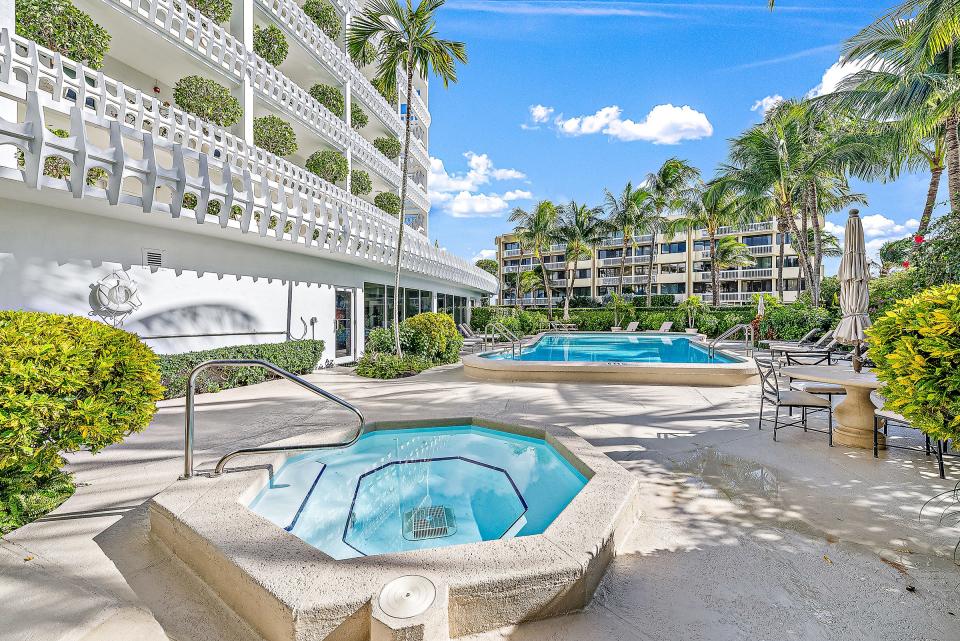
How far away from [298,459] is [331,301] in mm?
9612

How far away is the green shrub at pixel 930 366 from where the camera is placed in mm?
2859

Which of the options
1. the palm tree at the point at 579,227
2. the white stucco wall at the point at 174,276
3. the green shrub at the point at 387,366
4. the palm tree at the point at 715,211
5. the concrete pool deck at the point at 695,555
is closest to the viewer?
the concrete pool deck at the point at 695,555

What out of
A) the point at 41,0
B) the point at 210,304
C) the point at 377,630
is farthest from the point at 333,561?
the point at 41,0

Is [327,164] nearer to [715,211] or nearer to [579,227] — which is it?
[579,227]

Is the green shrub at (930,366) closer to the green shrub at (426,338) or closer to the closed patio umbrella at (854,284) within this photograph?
the closed patio umbrella at (854,284)

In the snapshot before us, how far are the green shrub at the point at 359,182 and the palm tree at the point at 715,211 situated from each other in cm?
1754

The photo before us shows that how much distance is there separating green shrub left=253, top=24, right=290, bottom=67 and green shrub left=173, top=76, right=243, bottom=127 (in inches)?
126

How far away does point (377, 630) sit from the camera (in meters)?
1.86

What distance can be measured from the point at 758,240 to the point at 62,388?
5335 cm

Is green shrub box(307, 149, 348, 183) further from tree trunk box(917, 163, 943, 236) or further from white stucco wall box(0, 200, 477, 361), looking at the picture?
tree trunk box(917, 163, 943, 236)

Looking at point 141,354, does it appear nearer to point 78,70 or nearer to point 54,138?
point 54,138

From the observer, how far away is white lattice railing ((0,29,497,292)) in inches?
226

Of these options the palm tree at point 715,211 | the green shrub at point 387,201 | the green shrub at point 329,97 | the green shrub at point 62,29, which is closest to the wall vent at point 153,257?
the green shrub at point 62,29

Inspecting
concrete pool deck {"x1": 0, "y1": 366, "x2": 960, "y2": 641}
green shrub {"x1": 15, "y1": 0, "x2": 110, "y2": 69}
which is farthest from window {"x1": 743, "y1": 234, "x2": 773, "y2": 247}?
green shrub {"x1": 15, "y1": 0, "x2": 110, "y2": 69}
